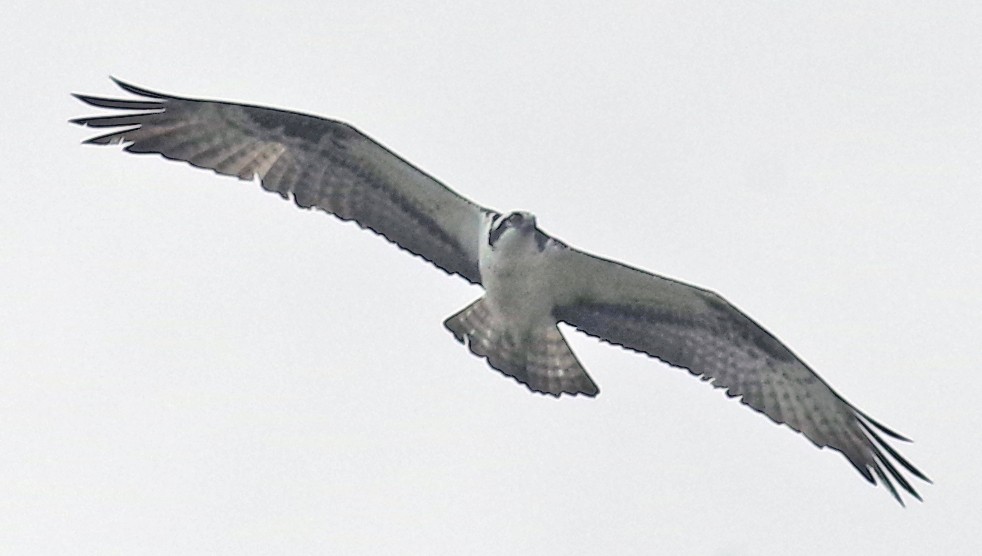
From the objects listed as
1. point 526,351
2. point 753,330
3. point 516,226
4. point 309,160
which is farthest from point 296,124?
point 753,330

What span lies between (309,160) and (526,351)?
2002mm

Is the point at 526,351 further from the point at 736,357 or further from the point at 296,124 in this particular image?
the point at 296,124

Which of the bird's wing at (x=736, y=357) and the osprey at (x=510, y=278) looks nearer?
the osprey at (x=510, y=278)

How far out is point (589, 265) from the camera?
49.3 ft

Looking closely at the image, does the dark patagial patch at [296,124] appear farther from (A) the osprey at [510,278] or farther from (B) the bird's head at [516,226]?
(B) the bird's head at [516,226]

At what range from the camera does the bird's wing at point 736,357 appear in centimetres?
1537

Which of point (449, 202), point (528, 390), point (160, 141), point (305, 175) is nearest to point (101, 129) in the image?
point (160, 141)

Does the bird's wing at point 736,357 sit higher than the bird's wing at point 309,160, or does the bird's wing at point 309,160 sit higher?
the bird's wing at point 309,160

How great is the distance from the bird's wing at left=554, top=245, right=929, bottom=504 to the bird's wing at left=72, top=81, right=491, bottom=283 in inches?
40.4

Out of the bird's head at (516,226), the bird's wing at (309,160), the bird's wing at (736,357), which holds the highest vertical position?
the bird's wing at (309,160)

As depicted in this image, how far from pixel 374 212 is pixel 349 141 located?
569 mm

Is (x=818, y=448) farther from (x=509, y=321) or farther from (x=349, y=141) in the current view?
(x=349, y=141)

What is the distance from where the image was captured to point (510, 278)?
14.8 metres

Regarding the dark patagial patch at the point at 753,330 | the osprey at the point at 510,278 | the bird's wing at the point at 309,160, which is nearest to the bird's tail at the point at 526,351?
the osprey at the point at 510,278
